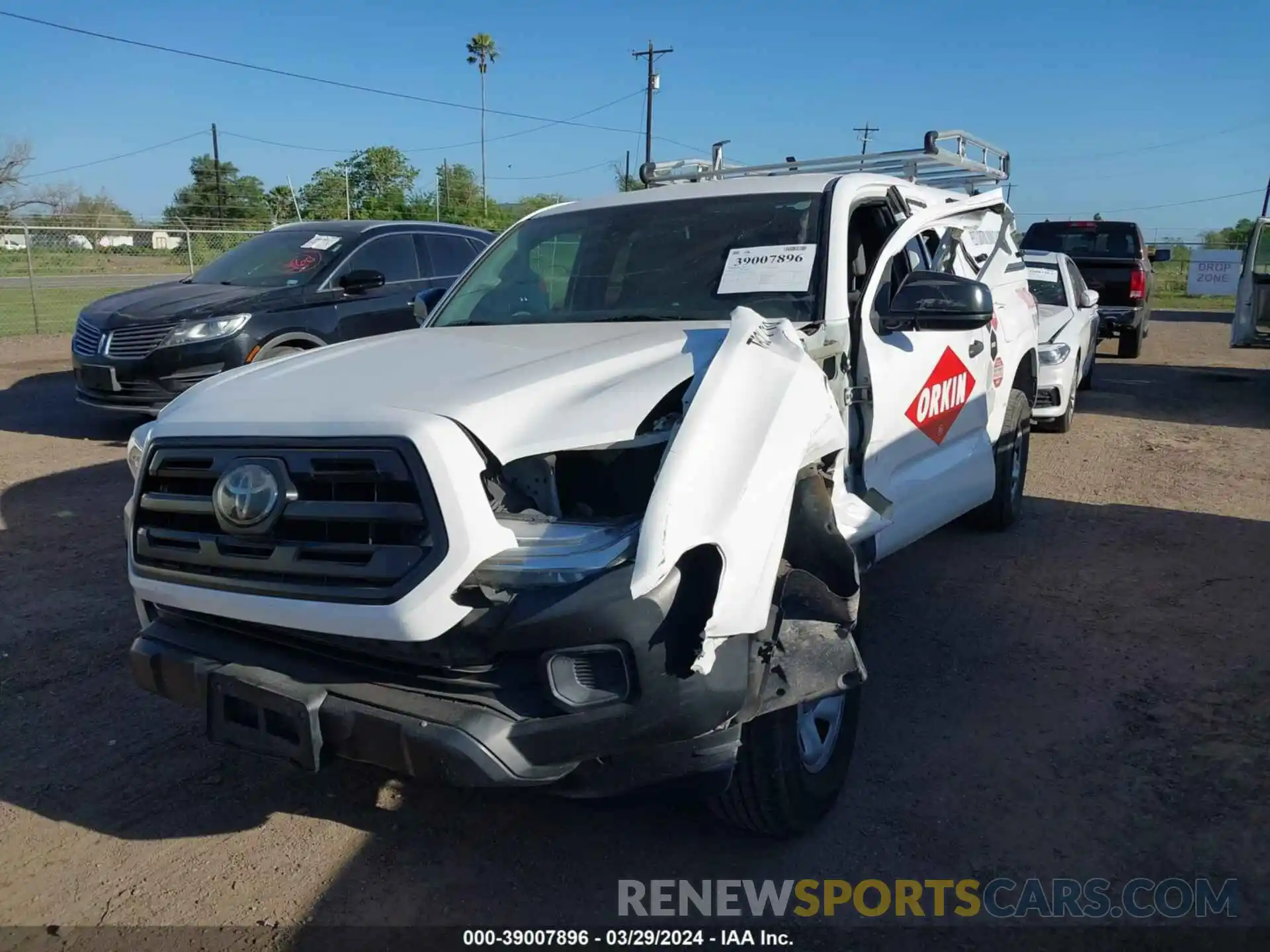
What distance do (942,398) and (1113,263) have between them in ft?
38.3

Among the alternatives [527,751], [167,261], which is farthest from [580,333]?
[167,261]

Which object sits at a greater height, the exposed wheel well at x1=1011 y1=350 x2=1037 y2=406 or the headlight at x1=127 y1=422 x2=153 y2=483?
the headlight at x1=127 y1=422 x2=153 y2=483

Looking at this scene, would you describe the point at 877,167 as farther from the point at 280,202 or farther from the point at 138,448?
the point at 280,202

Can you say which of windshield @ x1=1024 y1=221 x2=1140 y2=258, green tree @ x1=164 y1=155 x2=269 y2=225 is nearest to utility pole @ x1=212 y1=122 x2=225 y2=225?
green tree @ x1=164 y1=155 x2=269 y2=225

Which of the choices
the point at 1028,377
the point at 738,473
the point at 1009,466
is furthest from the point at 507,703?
the point at 1028,377

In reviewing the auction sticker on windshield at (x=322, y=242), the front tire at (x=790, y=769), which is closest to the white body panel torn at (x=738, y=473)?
the front tire at (x=790, y=769)

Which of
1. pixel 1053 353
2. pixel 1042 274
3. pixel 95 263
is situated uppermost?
pixel 1042 274

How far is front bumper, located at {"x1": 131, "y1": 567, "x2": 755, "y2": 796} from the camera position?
239 centimetres

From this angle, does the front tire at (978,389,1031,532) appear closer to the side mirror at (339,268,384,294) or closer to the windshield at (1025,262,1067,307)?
the windshield at (1025,262,1067,307)

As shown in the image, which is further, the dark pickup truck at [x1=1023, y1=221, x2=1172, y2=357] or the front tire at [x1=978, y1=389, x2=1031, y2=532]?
the dark pickup truck at [x1=1023, y1=221, x2=1172, y2=357]

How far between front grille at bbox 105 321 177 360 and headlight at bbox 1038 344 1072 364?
7069mm

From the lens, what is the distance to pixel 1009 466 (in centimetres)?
598

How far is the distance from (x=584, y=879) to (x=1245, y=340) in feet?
39.0

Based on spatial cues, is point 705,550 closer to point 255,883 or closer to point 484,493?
point 484,493
